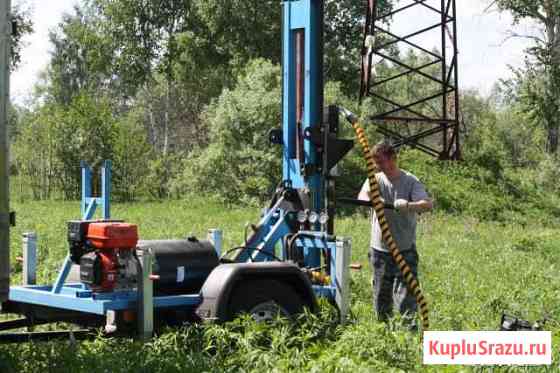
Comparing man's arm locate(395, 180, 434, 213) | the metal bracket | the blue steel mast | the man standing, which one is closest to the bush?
the blue steel mast

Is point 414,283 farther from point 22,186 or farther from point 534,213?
point 22,186

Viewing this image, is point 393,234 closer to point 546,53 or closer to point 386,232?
point 386,232

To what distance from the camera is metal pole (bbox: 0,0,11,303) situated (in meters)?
6.38

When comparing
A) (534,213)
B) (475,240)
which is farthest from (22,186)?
(475,240)

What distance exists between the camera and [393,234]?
9.10 m

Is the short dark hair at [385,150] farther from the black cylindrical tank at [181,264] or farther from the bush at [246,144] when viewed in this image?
the bush at [246,144]

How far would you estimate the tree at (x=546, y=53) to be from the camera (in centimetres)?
3272

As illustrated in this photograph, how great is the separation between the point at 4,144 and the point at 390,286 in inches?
168

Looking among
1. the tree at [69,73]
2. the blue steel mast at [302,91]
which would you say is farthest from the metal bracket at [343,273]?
the tree at [69,73]

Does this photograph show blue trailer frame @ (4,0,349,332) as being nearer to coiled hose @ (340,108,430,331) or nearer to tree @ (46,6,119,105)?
coiled hose @ (340,108,430,331)

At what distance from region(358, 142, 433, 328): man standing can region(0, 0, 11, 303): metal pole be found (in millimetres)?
3796

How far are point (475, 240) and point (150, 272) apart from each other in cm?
1252

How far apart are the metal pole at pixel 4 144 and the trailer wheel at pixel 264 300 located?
6.96 ft

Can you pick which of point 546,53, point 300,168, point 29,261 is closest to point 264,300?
point 300,168
